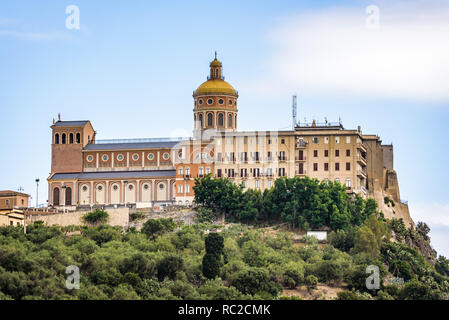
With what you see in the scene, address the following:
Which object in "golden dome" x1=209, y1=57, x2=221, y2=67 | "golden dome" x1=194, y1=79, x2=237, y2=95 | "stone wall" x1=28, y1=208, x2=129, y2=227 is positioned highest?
"golden dome" x1=209, y1=57, x2=221, y2=67

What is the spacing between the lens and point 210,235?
117 m

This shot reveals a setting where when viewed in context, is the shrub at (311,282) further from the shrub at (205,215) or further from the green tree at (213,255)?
the shrub at (205,215)

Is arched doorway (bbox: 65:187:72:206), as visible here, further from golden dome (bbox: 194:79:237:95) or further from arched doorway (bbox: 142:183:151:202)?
golden dome (bbox: 194:79:237:95)

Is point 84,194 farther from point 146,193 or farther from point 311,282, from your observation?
point 311,282

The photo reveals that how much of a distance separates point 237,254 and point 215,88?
3169 centimetres

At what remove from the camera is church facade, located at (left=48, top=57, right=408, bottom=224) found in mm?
135375

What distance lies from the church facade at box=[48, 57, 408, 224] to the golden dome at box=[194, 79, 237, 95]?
10 centimetres

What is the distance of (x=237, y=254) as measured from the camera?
119 m

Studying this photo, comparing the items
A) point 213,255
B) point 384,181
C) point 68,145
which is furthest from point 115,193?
point 213,255

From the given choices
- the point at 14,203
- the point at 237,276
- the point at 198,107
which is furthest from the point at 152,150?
the point at 237,276

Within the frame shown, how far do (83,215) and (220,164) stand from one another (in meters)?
15.1

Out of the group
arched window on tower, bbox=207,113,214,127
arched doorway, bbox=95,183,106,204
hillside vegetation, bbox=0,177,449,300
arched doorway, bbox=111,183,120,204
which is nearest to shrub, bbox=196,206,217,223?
hillside vegetation, bbox=0,177,449,300
